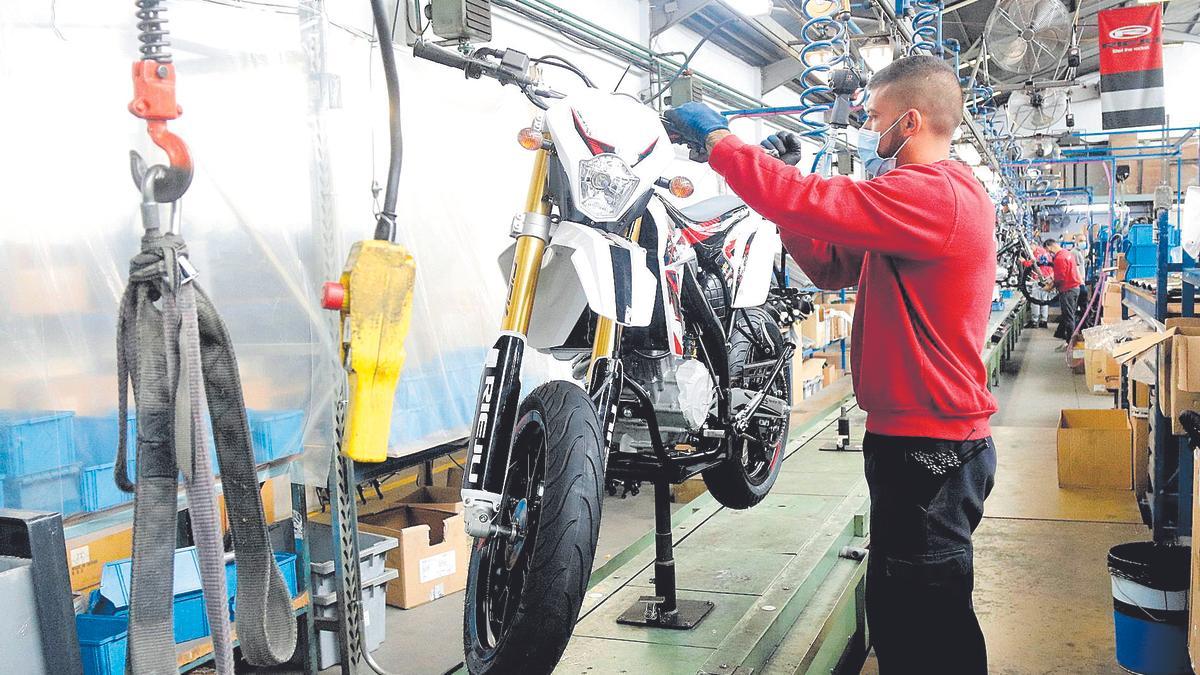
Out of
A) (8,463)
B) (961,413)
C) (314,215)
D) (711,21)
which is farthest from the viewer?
(711,21)

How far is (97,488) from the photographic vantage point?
229 centimetres

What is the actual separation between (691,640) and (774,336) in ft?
3.71

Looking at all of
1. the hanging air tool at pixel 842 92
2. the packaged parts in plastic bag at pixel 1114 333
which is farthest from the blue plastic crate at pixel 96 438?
the packaged parts in plastic bag at pixel 1114 333

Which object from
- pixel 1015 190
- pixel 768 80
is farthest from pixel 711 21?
pixel 1015 190

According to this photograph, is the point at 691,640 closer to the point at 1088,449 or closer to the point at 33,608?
the point at 33,608

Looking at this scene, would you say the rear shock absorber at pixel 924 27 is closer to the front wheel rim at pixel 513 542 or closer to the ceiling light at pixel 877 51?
the ceiling light at pixel 877 51

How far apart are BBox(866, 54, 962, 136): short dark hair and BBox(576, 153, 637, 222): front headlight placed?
0.67 meters

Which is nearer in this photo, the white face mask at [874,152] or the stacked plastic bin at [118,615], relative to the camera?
the white face mask at [874,152]

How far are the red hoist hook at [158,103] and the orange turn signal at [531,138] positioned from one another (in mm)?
1047

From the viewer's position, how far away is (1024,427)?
7.34 meters

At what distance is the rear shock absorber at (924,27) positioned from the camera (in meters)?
4.48

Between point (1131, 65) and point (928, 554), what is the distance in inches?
287

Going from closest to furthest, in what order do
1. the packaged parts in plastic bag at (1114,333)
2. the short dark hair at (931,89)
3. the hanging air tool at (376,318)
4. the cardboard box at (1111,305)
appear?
the hanging air tool at (376,318), the short dark hair at (931,89), the packaged parts in plastic bag at (1114,333), the cardboard box at (1111,305)

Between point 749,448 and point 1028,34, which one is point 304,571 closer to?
point 749,448
